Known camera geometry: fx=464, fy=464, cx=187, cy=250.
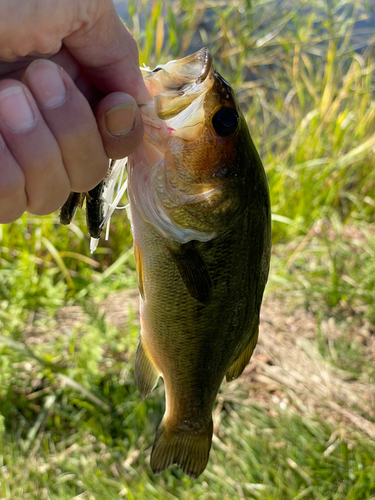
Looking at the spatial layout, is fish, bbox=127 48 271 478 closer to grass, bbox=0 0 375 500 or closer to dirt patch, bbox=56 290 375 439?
grass, bbox=0 0 375 500

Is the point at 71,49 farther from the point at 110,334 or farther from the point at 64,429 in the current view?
the point at 64,429

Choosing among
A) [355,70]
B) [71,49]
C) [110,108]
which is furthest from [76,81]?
[355,70]

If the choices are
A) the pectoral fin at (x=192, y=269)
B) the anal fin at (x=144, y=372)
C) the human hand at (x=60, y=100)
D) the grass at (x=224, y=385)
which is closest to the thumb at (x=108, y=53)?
the human hand at (x=60, y=100)

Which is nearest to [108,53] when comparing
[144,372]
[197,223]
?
[197,223]

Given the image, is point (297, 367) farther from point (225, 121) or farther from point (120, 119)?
point (120, 119)

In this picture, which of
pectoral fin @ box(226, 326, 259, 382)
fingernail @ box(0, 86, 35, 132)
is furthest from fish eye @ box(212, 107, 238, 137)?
pectoral fin @ box(226, 326, 259, 382)

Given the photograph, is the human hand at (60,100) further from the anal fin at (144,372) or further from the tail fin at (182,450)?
the tail fin at (182,450)

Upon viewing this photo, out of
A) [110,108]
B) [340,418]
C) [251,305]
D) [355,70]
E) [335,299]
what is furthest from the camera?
[355,70]
